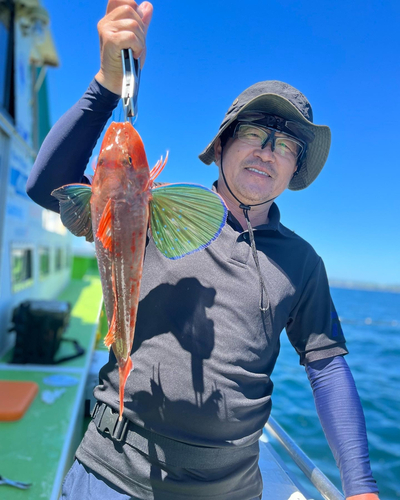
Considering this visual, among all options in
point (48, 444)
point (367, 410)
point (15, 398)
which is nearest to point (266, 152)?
point (48, 444)

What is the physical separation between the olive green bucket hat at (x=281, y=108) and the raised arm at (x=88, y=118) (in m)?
0.70

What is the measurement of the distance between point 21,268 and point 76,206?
19.4ft

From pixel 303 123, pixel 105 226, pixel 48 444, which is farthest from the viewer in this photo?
pixel 48 444

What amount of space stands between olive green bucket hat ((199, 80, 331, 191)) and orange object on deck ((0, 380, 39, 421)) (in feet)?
9.28

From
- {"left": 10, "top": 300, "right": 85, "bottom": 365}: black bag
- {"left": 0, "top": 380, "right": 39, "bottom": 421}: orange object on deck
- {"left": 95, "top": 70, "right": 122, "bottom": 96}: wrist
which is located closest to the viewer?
{"left": 95, "top": 70, "right": 122, "bottom": 96}: wrist

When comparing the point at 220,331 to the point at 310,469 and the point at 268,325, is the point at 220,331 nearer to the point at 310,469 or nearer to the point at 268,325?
the point at 268,325

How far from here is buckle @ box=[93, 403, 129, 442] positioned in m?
1.55

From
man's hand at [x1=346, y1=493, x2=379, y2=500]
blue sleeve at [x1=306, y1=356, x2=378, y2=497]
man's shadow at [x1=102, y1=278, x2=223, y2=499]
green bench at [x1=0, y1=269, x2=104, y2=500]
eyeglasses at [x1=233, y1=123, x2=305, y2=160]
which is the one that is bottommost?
green bench at [x1=0, y1=269, x2=104, y2=500]

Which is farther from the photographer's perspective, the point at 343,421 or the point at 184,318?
the point at 343,421

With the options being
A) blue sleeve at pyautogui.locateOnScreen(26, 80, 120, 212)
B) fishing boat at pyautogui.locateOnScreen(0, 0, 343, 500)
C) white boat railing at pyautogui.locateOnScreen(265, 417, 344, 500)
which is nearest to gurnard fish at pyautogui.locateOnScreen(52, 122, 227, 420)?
blue sleeve at pyautogui.locateOnScreen(26, 80, 120, 212)

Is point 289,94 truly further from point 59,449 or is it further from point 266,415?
point 59,449

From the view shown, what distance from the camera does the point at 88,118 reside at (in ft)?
4.95

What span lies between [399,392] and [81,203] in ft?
41.1

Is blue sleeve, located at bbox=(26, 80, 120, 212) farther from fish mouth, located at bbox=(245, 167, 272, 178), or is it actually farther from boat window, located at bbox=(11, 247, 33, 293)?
boat window, located at bbox=(11, 247, 33, 293)
